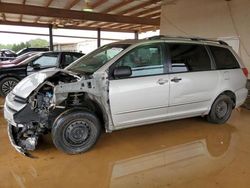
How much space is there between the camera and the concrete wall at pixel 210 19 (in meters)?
6.05

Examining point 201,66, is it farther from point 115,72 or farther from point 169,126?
point 115,72

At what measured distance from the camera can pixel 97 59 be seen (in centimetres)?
372

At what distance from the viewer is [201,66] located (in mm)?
4082

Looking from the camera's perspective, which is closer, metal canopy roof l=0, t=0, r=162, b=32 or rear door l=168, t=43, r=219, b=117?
rear door l=168, t=43, r=219, b=117

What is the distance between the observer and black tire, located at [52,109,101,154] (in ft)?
10.2

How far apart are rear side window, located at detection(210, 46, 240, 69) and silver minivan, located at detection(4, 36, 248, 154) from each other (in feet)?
0.48

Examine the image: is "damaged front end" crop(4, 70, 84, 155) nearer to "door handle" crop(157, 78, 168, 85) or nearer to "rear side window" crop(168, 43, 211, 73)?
"door handle" crop(157, 78, 168, 85)

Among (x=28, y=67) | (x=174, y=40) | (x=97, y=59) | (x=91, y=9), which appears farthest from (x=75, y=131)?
(x=91, y=9)

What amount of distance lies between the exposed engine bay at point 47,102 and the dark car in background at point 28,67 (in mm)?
3372

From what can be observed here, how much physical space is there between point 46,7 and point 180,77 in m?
6.84

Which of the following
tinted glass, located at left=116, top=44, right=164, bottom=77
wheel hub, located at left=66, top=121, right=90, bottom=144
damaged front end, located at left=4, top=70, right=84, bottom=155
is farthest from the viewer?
tinted glass, located at left=116, top=44, right=164, bottom=77

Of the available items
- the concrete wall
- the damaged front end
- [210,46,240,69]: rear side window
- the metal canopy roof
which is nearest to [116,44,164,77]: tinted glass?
the damaged front end

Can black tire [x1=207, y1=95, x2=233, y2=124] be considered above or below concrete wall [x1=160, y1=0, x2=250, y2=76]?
below

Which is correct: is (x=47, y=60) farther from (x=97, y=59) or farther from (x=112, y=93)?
(x=112, y=93)
